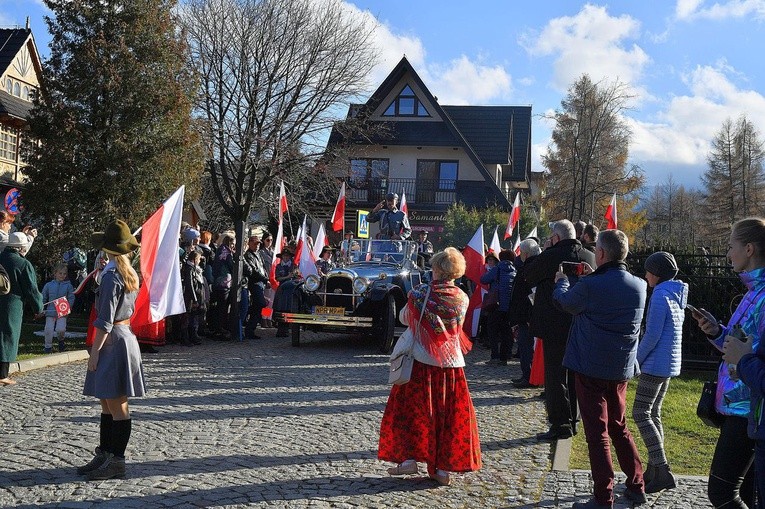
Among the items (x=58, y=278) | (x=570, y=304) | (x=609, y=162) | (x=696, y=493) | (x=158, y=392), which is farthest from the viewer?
(x=609, y=162)

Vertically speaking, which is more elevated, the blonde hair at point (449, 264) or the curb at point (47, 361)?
the blonde hair at point (449, 264)

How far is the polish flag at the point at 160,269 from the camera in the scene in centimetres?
999

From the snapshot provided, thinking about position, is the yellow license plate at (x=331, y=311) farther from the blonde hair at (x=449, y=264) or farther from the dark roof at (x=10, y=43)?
the dark roof at (x=10, y=43)

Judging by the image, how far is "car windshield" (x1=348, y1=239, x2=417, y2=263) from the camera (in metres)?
15.9

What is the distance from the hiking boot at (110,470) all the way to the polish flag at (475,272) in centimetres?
1034

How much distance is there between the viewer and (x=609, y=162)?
148 ft

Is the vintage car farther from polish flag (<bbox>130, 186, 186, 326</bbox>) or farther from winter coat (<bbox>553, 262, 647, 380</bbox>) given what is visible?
winter coat (<bbox>553, 262, 647, 380</bbox>)

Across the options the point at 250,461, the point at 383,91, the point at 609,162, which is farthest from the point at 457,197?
the point at 250,461

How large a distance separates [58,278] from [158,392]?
511 centimetres

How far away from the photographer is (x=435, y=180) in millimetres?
39781

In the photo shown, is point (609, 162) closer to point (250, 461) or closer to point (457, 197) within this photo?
point (457, 197)

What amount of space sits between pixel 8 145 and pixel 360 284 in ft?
82.4

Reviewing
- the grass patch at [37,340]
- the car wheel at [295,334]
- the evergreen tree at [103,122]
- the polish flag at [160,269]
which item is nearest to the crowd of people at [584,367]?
the polish flag at [160,269]

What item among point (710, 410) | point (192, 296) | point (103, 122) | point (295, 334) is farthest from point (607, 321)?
point (103, 122)
